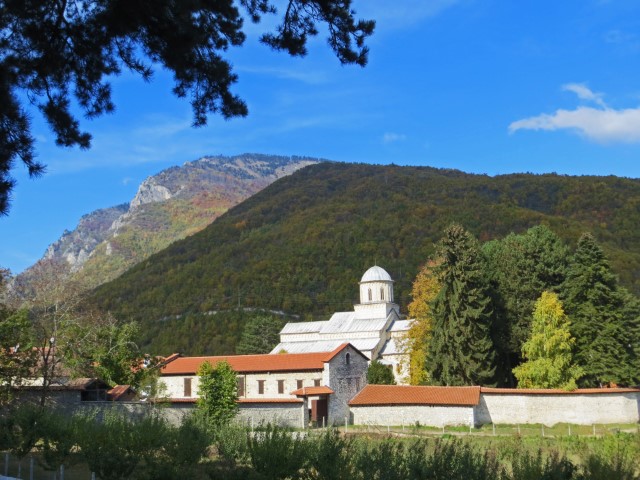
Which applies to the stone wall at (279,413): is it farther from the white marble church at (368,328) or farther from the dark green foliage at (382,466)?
the white marble church at (368,328)

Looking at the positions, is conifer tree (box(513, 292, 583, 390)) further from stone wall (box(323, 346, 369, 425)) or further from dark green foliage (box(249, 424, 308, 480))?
dark green foliage (box(249, 424, 308, 480))

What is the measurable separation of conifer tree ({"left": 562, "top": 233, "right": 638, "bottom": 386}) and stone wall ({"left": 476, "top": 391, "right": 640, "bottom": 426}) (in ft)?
7.15

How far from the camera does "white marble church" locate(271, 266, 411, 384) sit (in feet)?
183

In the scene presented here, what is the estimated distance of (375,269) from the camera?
63719mm

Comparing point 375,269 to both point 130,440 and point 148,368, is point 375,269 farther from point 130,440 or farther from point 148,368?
point 130,440

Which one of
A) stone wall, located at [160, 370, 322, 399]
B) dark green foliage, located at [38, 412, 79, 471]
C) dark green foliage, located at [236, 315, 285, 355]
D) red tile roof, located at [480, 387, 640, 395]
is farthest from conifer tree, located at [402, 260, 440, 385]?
dark green foliage, located at [236, 315, 285, 355]

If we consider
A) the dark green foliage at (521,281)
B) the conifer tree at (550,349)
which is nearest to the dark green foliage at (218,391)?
the conifer tree at (550,349)

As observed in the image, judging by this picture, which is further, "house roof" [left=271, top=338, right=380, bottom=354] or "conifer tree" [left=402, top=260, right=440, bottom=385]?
"house roof" [left=271, top=338, right=380, bottom=354]

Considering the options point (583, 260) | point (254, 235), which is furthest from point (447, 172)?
point (583, 260)

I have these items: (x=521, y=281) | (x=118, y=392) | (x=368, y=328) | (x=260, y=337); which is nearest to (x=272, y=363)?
(x=118, y=392)

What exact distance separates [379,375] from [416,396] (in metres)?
10.8

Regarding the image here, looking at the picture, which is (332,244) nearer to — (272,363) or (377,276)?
(377,276)

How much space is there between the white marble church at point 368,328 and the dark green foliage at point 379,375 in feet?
32.1

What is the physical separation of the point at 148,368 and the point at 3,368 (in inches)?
390
